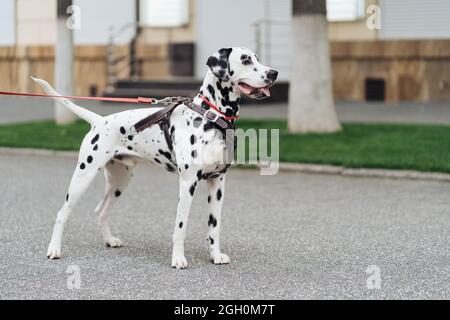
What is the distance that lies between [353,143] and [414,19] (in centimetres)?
883

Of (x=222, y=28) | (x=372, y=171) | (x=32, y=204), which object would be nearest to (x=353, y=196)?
(x=372, y=171)

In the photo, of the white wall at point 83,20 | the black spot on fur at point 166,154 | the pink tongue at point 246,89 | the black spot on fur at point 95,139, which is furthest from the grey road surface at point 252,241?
the white wall at point 83,20

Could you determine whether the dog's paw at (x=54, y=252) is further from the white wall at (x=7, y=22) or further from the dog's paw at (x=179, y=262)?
the white wall at (x=7, y=22)

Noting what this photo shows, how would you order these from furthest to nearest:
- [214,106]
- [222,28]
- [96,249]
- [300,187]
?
1. [222,28]
2. [300,187]
3. [96,249]
4. [214,106]

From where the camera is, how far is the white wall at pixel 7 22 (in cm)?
2822

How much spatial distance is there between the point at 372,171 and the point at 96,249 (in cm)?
532

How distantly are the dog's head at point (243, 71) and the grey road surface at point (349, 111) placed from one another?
1105 cm

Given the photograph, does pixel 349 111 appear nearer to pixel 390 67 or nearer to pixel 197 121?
pixel 390 67

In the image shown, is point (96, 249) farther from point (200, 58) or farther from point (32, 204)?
point (200, 58)

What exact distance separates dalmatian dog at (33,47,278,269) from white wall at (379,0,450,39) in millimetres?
15505

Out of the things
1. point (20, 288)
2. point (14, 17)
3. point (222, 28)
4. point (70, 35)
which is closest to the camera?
point (20, 288)

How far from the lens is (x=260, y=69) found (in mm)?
6516

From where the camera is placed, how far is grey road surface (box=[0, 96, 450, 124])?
18047 millimetres

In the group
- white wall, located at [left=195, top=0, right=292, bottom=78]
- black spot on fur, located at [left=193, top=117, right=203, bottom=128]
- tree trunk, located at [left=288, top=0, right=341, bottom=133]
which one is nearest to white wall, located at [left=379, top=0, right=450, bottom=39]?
white wall, located at [left=195, top=0, right=292, bottom=78]
